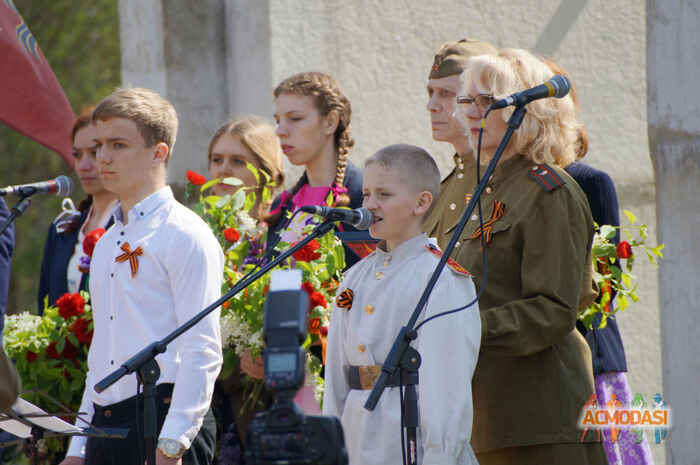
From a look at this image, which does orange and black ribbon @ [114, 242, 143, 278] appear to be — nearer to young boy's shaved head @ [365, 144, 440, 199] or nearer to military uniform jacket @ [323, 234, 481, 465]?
military uniform jacket @ [323, 234, 481, 465]

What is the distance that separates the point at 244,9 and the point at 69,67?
8634mm

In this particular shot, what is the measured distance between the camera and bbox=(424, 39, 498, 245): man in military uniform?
4.11m

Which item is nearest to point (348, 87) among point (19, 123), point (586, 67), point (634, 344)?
point (586, 67)

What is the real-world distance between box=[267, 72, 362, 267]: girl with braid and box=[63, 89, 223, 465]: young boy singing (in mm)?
1040

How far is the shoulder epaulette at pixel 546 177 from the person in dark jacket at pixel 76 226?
8.71 feet

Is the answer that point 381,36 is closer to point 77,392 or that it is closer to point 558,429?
point 77,392

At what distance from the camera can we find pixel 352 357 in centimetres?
346

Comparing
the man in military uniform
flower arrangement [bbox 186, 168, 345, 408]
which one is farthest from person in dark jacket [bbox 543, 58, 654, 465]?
flower arrangement [bbox 186, 168, 345, 408]

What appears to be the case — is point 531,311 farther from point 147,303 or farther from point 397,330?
point 147,303

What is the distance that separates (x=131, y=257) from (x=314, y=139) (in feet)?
4.73

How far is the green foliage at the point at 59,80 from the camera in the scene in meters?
14.4

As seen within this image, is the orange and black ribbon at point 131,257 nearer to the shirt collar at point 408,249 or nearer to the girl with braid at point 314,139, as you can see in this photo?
the shirt collar at point 408,249

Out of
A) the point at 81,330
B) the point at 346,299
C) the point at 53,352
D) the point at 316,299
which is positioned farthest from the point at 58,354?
the point at 346,299

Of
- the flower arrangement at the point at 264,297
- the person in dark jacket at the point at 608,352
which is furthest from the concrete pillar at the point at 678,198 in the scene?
the flower arrangement at the point at 264,297
